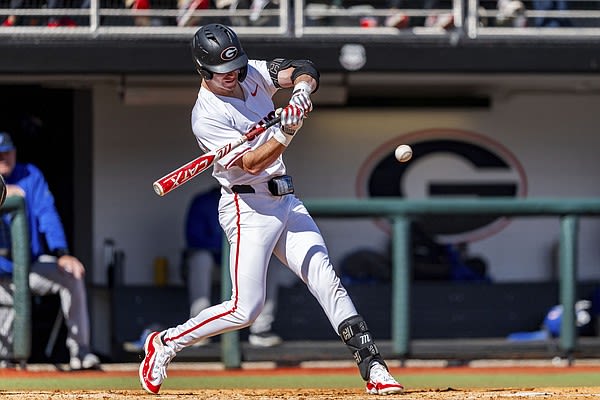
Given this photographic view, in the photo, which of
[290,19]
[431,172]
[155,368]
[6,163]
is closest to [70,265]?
[6,163]

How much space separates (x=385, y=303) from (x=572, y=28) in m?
2.65

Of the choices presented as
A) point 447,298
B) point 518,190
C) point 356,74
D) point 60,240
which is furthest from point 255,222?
point 518,190

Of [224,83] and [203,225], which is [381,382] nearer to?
[224,83]

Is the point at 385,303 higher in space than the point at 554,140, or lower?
lower

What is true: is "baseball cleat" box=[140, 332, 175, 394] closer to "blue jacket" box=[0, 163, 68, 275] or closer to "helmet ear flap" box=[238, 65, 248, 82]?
"helmet ear flap" box=[238, 65, 248, 82]

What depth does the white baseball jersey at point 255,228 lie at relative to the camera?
5.86 meters

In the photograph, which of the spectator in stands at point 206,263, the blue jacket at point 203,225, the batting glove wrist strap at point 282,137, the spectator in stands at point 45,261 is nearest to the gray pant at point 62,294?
the spectator in stands at point 45,261

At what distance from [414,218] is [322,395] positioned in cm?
327

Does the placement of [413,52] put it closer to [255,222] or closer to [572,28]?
[572,28]

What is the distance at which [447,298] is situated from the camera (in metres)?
9.34

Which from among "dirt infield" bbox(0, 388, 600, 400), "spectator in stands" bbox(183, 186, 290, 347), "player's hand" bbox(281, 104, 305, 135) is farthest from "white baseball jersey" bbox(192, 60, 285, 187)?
"spectator in stands" bbox(183, 186, 290, 347)

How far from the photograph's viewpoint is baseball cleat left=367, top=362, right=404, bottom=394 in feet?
18.8

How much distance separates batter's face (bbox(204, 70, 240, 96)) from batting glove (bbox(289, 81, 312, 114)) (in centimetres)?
28

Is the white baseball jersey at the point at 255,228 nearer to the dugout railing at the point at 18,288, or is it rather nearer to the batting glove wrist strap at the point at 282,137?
the batting glove wrist strap at the point at 282,137
